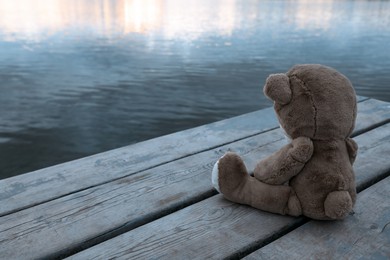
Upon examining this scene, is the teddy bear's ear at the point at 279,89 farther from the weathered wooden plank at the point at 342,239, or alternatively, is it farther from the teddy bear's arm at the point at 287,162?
the weathered wooden plank at the point at 342,239

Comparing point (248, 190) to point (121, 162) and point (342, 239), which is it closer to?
point (342, 239)

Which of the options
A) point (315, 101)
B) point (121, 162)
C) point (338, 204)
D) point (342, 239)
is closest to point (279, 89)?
point (315, 101)

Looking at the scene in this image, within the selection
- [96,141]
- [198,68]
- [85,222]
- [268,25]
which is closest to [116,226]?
[85,222]

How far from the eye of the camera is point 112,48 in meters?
9.28

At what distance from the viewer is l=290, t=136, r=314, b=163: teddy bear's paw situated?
152 centimetres

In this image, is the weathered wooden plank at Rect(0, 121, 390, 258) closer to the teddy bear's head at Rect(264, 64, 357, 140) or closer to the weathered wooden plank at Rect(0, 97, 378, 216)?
the weathered wooden plank at Rect(0, 97, 378, 216)

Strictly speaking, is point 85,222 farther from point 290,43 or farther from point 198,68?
point 290,43

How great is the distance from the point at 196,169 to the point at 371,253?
89 cm

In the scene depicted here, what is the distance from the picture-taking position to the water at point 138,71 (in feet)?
15.6

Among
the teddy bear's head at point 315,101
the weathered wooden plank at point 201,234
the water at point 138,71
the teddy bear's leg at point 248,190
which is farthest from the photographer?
the water at point 138,71

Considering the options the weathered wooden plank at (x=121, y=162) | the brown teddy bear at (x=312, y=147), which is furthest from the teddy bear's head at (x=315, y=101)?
the weathered wooden plank at (x=121, y=162)

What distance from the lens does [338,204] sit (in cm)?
151

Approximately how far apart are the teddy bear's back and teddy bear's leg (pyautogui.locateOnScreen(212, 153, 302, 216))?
0.06 metres

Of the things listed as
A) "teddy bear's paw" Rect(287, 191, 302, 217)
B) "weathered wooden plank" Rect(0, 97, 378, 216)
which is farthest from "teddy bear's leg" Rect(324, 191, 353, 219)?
"weathered wooden plank" Rect(0, 97, 378, 216)
